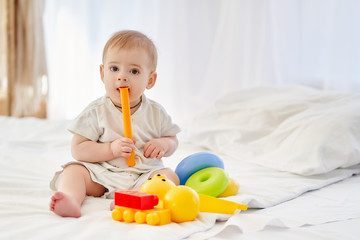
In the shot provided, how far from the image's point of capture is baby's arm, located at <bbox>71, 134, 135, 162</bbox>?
119cm

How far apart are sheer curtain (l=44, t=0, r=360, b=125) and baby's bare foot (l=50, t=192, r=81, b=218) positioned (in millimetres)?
1282

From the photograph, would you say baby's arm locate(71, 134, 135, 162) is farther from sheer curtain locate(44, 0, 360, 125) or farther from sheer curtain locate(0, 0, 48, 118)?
sheer curtain locate(0, 0, 48, 118)

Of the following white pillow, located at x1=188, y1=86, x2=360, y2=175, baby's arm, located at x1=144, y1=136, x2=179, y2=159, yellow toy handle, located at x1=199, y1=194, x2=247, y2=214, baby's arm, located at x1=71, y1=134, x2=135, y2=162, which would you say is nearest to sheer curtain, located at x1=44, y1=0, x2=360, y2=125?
white pillow, located at x1=188, y1=86, x2=360, y2=175

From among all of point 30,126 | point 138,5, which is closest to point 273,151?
point 30,126

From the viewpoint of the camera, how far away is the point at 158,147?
126 cm

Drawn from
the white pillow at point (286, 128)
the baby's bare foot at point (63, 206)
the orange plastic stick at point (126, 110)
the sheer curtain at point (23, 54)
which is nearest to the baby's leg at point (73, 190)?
the baby's bare foot at point (63, 206)

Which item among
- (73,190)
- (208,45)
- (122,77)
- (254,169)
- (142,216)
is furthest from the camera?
(208,45)

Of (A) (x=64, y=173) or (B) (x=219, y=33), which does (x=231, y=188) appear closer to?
(A) (x=64, y=173)

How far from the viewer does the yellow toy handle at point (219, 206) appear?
1.01 metres

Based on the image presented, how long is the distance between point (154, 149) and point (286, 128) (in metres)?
0.64

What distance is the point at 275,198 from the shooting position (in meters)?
1.18

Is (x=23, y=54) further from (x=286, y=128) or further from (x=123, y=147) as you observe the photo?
(x=123, y=147)

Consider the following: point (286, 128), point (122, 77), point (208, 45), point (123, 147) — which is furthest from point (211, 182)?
point (208, 45)

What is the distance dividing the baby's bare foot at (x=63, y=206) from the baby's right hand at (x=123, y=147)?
0.24 metres
